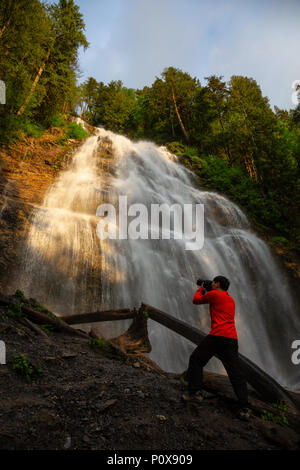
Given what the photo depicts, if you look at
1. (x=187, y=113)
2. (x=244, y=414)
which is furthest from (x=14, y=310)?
(x=187, y=113)

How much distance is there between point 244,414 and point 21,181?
45.1ft

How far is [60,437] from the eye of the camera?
6.79 feet

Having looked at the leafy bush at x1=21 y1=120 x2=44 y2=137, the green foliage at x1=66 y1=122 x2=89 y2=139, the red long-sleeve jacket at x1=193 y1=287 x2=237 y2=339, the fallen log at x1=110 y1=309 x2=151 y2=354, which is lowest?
the fallen log at x1=110 y1=309 x2=151 y2=354

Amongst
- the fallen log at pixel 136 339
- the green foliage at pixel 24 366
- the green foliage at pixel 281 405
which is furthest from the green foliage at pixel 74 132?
the green foliage at pixel 281 405

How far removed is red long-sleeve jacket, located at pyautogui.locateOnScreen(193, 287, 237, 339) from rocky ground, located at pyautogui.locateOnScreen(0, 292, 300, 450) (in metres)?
0.86

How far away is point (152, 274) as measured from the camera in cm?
1026

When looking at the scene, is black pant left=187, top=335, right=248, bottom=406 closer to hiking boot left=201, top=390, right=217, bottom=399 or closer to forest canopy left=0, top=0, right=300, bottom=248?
hiking boot left=201, top=390, right=217, bottom=399

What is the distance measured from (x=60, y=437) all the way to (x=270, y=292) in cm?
1256

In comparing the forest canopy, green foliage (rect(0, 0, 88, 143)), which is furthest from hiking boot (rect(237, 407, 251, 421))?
green foliage (rect(0, 0, 88, 143))

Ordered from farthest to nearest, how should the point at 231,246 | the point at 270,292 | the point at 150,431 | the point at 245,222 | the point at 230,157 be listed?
the point at 230,157
the point at 245,222
the point at 231,246
the point at 270,292
the point at 150,431

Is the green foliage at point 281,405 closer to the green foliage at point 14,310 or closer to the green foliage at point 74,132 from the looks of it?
the green foliage at point 14,310

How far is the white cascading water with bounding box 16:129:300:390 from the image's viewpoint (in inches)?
339

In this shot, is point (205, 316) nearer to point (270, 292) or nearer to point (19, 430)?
point (270, 292)

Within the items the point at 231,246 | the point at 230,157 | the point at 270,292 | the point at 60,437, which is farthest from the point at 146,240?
the point at 230,157
